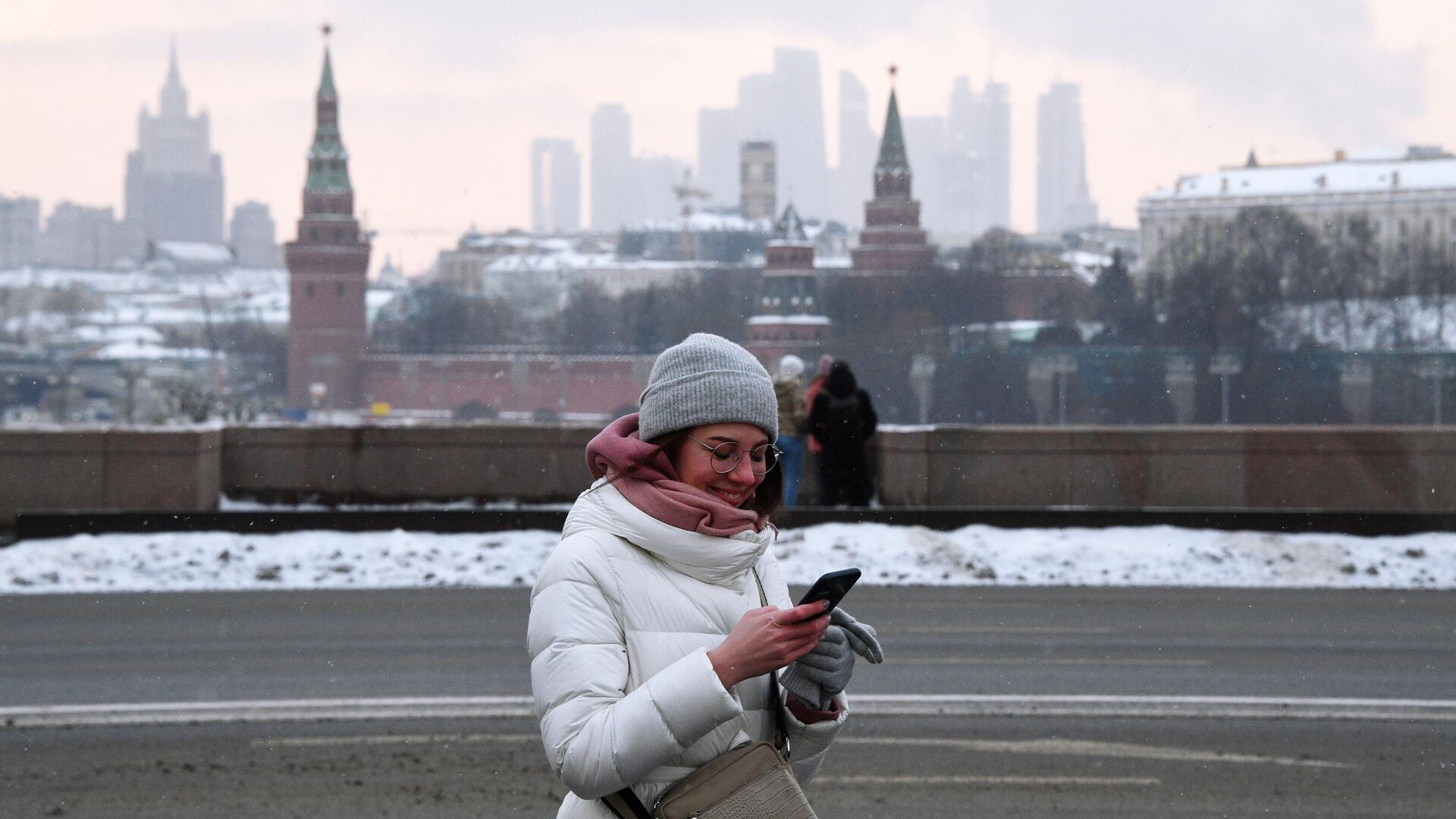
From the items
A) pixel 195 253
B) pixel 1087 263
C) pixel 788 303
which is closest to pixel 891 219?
pixel 788 303

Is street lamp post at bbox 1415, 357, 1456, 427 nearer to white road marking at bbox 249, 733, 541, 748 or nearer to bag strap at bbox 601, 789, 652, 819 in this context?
white road marking at bbox 249, 733, 541, 748

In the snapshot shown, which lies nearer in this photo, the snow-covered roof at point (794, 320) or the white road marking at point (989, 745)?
the white road marking at point (989, 745)

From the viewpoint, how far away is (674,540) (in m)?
2.53

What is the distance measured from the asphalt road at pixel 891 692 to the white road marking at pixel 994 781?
13 mm

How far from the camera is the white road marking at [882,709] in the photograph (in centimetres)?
683

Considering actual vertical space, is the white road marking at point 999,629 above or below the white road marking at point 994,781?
below

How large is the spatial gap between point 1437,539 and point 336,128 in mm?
115660

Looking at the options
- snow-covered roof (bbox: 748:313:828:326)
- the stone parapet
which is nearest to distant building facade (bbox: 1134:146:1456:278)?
snow-covered roof (bbox: 748:313:828:326)

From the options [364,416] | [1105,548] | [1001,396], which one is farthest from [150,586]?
[364,416]

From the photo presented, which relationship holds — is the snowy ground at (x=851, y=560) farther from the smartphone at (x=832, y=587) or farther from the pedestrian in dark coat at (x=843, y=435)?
the smartphone at (x=832, y=587)

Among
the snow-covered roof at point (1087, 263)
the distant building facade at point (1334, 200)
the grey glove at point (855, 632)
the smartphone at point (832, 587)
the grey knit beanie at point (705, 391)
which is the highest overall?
the distant building facade at point (1334, 200)

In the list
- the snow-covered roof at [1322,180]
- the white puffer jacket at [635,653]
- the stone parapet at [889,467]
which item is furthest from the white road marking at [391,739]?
the snow-covered roof at [1322,180]

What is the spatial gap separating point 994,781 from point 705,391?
3.57 m

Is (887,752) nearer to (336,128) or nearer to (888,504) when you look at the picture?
(888,504)
